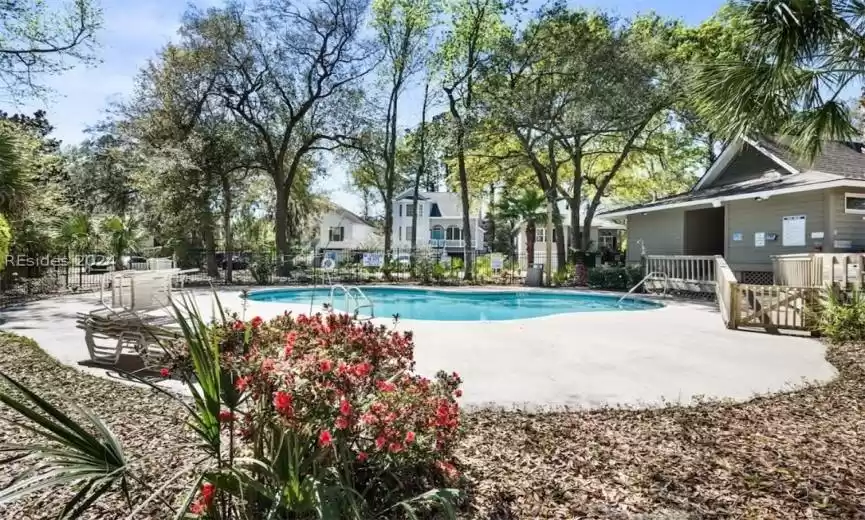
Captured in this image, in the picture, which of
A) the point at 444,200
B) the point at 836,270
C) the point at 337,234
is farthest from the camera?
the point at 337,234

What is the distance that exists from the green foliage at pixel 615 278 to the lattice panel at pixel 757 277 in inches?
134

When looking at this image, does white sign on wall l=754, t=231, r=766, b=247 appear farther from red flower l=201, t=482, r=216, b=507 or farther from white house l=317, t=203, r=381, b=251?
white house l=317, t=203, r=381, b=251

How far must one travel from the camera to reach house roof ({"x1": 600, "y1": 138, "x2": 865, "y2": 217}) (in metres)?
13.7

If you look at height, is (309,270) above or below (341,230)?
below

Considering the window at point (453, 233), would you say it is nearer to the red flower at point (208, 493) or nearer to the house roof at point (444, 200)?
the house roof at point (444, 200)

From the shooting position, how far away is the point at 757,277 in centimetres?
1593

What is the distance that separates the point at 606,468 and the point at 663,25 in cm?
2659

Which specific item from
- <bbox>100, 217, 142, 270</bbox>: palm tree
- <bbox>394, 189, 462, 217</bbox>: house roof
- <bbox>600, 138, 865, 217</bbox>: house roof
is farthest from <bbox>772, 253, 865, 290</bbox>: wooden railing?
<bbox>394, 189, 462, 217</bbox>: house roof

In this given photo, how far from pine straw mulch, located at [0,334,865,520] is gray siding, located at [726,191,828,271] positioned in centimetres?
1123

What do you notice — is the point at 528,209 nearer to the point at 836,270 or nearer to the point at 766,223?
the point at 766,223

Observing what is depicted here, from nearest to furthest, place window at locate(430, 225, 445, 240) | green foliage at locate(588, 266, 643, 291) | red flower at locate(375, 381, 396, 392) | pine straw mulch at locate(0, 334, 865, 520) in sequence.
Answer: red flower at locate(375, 381, 396, 392), pine straw mulch at locate(0, 334, 865, 520), green foliage at locate(588, 266, 643, 291), window at locate(430, 225, 445, 240)

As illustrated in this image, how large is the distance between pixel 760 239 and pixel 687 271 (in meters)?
2.39

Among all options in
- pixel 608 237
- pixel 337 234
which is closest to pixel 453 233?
pixel 337 234

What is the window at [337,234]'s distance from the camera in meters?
50.4
